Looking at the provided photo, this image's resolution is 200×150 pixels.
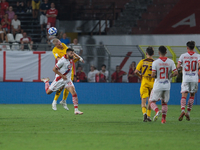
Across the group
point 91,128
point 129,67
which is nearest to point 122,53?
point 129,67

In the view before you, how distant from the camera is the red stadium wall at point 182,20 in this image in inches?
880

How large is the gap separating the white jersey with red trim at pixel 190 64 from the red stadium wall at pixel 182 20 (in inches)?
497

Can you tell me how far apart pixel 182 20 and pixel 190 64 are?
13.4 metres

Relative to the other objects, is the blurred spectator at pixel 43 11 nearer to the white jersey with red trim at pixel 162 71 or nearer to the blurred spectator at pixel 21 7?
the blurred spectator at pixel 21 7

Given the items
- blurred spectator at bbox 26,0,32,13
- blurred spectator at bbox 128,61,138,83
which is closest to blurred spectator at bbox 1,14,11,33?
blurred spectator at bbox 26,0,32,13

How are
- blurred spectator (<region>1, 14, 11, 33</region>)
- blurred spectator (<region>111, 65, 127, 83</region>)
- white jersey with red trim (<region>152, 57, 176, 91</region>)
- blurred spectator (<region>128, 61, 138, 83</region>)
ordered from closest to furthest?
white jersey with red trim (<region>152, 57, 176, 91</region>) → blurred spectator (<region>128, 61, 138, 83</region>) → blurred spectator (<region>111, 65, 127, 83</region>) → blurred spectator (<region>1, 14, 11, 33</region>)

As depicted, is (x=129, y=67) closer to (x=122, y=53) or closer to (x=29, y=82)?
(x=122, y=53)

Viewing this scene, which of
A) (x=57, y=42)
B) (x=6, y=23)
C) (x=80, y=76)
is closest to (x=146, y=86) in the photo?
(x=57, y=42)

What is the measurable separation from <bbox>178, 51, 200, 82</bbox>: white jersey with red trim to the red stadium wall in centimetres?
1262

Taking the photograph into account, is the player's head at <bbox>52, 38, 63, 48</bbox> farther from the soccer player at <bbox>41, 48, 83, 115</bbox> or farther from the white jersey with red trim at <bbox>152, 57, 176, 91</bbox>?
the white jersey with red trim at <bbox>152, 57, 176, 91</bbox>

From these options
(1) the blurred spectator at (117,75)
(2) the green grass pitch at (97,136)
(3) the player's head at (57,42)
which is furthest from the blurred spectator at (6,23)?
(2) the green grass pitch at (97,136)

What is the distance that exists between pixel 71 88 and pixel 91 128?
346cm

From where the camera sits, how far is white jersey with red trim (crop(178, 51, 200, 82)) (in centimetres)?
983

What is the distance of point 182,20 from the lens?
22703 millimetres
